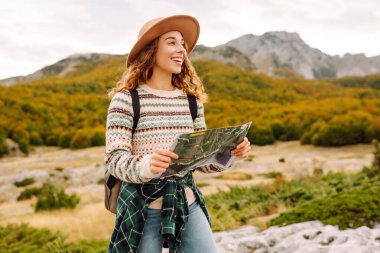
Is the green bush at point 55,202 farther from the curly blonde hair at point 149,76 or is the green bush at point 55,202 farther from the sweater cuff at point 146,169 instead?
the sweater cuff at point 146,169

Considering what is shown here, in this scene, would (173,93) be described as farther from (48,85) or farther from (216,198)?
(48,85)

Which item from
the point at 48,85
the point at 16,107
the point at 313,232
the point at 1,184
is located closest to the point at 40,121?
the point at 16,107

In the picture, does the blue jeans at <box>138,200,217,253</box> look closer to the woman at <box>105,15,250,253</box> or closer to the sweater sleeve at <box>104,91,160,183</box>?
the woman at <box>105,15,250,253</box>

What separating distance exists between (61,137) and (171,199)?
46.1 meters

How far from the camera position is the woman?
2.03 m

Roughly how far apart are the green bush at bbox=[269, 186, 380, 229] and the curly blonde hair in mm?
2894

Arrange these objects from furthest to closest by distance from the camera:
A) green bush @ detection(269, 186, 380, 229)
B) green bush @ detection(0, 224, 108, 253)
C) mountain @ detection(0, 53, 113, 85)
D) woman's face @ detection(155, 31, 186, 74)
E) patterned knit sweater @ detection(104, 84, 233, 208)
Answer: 1. mountain @ detection(0, 53, 113, 85)
2. green bush @ detection(0, 224, 108, 253)
3. green bush @ detection(269, 186, 380, 229)
4. woman's face @ detection(155, 31, 186, 74)
5. patterned knit sweater @ detection(104, 84, 233, 208)

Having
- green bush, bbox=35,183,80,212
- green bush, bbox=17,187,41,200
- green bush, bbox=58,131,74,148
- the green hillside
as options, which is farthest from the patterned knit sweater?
green bush, bbox=58,131,74,148

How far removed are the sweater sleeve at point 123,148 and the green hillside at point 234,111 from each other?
818 millimetres

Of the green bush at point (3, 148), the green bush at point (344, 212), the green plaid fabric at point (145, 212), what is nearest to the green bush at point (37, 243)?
the green bush at point (344, 212)

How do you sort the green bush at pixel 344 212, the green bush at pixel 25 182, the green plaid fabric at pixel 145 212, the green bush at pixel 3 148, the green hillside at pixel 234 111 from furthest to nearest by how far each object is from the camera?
the green bush at pixel 3 148, the green hillside at pixel 234 111, the green bush at pixel 25 182, the green bush at pixel 344 212, the green plaid fabric at pixel 145 212

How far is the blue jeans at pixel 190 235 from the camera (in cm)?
212

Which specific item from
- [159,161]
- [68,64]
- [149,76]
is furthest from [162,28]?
[68,64]

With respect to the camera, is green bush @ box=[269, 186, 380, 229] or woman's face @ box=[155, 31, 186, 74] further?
green bush @ box=[269, 186, 380, 229]
